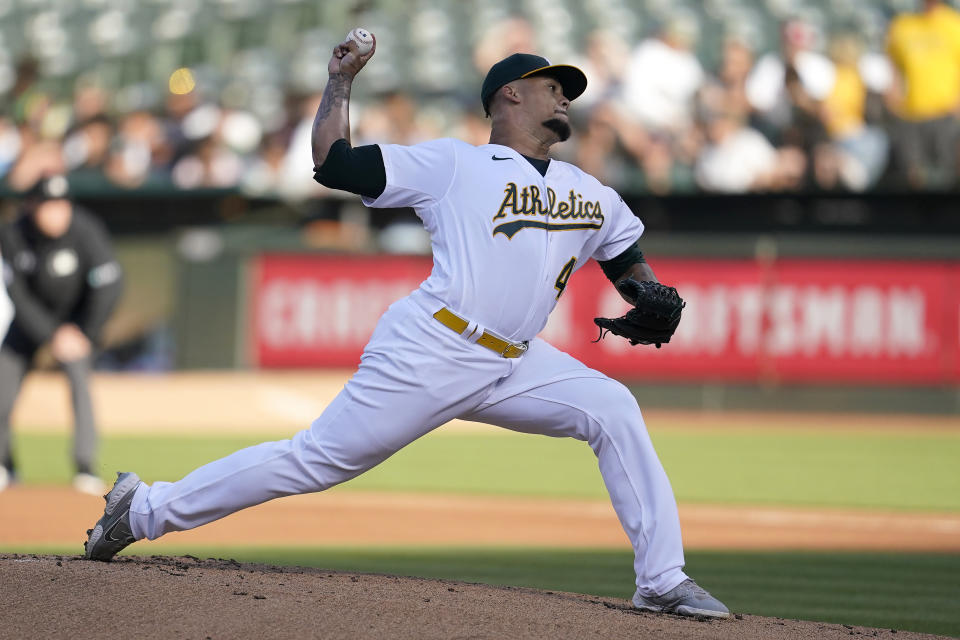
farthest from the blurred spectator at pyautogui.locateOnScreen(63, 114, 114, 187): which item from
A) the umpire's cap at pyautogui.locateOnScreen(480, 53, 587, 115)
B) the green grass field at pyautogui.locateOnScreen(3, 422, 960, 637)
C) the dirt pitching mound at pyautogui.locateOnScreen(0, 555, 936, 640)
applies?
the umpire's cap at pyautogui.locateOnScreen(480, 53, 587, 115)

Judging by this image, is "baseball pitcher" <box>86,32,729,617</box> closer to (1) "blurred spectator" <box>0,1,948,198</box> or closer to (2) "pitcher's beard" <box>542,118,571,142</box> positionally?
(2) "pitcher's beard" <box>542,118,571,142</box>

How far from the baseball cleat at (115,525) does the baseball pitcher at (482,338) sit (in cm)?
1

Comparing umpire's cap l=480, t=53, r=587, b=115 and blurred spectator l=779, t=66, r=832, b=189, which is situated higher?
blurred spectator l=779, t=66, r=832, b=189

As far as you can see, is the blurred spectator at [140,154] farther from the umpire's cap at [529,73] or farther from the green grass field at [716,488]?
the umpire's cap at [529,73]

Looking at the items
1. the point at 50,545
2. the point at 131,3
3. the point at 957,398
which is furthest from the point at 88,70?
the point at 50,545

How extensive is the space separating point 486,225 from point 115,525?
60.0 inches

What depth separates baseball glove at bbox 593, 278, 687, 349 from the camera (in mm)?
4234

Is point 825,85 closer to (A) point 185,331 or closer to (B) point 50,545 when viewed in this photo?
(A) point 185,331

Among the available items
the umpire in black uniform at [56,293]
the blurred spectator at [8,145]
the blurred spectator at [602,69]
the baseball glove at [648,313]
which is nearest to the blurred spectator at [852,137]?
the blurred spectator at [602,69]

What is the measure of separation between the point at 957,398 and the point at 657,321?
10.3m

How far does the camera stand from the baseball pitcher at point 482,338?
3.99m

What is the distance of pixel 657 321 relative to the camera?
4309mm

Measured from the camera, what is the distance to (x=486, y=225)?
4008 mm

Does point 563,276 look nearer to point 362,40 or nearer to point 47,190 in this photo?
point 362,40
